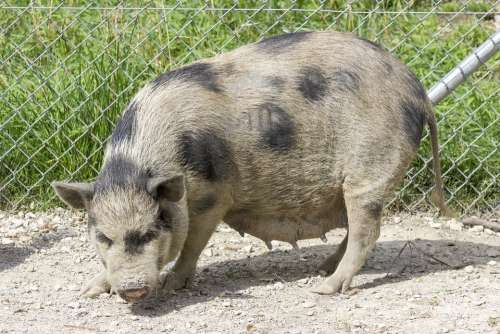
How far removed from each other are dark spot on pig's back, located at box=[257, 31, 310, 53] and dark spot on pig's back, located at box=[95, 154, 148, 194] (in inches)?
39.2

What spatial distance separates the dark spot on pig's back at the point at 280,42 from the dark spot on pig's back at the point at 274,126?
1.17 feet

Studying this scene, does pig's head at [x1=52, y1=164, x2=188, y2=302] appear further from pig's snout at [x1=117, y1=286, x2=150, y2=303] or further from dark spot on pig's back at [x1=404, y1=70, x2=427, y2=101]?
dark spot on pig's back at [x1=404, y1=70, x2=427, y2=101]

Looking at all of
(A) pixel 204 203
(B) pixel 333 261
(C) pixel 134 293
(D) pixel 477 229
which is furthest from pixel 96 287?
(D) pixel 477 229

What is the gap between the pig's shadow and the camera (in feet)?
16.9

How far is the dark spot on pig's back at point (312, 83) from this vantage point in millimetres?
5105

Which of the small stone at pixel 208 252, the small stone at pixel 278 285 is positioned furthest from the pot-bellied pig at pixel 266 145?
the small stone at pixel 208 252

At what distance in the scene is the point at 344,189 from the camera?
5.19m

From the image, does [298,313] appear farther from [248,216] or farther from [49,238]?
[49,238]

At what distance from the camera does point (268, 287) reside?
5242 mm

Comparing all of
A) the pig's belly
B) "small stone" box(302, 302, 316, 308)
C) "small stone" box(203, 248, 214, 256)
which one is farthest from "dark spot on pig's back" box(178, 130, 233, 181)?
"small stone" box(203, 248, 214, 256)

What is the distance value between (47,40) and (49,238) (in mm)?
1899

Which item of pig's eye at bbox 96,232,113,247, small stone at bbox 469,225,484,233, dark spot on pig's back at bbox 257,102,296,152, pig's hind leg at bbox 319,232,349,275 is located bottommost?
small stone at bbox 469,225,484,233

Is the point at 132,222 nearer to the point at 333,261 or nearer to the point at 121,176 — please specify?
the point at 121,176

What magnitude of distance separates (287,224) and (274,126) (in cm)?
63
